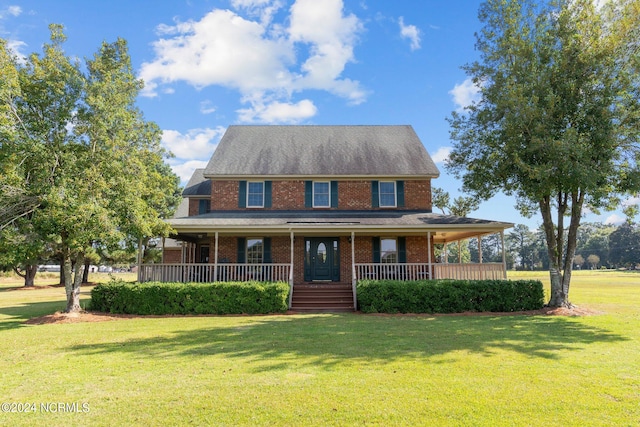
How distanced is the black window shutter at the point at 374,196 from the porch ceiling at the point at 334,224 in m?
1.02

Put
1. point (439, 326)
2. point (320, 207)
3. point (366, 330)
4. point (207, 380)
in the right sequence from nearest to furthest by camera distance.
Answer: point (207, 380) → point (366, 330) → point (439, 326) → point (320, 207)

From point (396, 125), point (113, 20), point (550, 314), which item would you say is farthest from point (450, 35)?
point (113, 20)

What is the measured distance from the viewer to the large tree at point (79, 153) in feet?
39.3

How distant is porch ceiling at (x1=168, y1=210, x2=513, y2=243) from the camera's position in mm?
15461

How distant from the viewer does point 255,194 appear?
755 inches

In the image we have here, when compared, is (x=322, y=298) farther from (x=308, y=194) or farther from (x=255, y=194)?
(x=255, y=194)

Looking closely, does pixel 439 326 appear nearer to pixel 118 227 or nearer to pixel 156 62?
pixel 118 227

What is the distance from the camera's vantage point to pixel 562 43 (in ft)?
45.7

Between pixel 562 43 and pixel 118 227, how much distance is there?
17230 millimetres

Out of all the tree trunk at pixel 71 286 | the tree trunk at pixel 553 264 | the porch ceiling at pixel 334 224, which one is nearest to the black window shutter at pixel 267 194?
the porch ceiling at pixel 334 224

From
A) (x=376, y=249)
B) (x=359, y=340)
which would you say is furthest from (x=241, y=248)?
(x=359, y=340)

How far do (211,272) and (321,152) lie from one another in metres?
8.53

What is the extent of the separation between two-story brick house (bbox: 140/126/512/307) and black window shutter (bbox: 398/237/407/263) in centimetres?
5

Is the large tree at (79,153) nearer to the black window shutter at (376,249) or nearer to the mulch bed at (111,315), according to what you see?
the mulch bed at (111,315)
